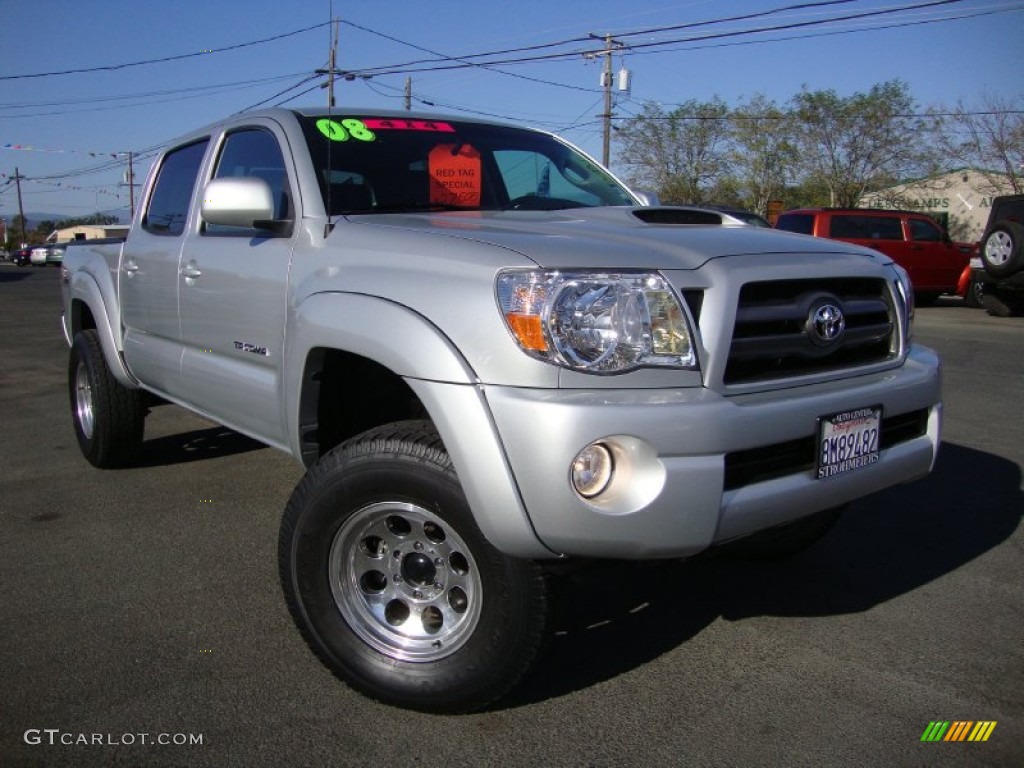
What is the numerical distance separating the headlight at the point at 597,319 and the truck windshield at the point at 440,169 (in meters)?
1.15

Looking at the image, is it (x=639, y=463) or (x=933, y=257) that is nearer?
(x=639, y=463)

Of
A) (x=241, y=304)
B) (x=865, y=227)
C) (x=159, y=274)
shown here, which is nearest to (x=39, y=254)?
(x=865, y=227)

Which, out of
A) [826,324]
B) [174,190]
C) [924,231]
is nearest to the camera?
[826,324]

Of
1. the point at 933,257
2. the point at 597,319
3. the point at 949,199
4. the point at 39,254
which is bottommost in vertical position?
the point at 39,254

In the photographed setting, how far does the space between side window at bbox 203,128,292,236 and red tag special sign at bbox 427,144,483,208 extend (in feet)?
1.90

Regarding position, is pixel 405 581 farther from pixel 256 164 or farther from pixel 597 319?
pixel 256 164

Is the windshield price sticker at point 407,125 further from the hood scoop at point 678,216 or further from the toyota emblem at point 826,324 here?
the toyota emblem at point 826,324

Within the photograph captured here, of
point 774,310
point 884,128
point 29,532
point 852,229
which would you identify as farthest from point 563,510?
point 884,128

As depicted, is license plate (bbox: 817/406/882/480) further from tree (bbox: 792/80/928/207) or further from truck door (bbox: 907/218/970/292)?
tree (bbox: 792/80/928/207)

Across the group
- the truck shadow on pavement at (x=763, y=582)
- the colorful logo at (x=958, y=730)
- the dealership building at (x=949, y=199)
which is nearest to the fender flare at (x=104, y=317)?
the truck shadow on pavement at (x=763, y=582)

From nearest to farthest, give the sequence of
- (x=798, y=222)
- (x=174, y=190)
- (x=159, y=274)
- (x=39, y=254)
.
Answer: (x=159, y=274), (x=174, y=190), (x=798, y=222), (x=39, y=254)

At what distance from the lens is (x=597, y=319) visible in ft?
7.68

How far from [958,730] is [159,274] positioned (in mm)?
3659

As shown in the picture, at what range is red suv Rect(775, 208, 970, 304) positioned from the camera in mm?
16875
